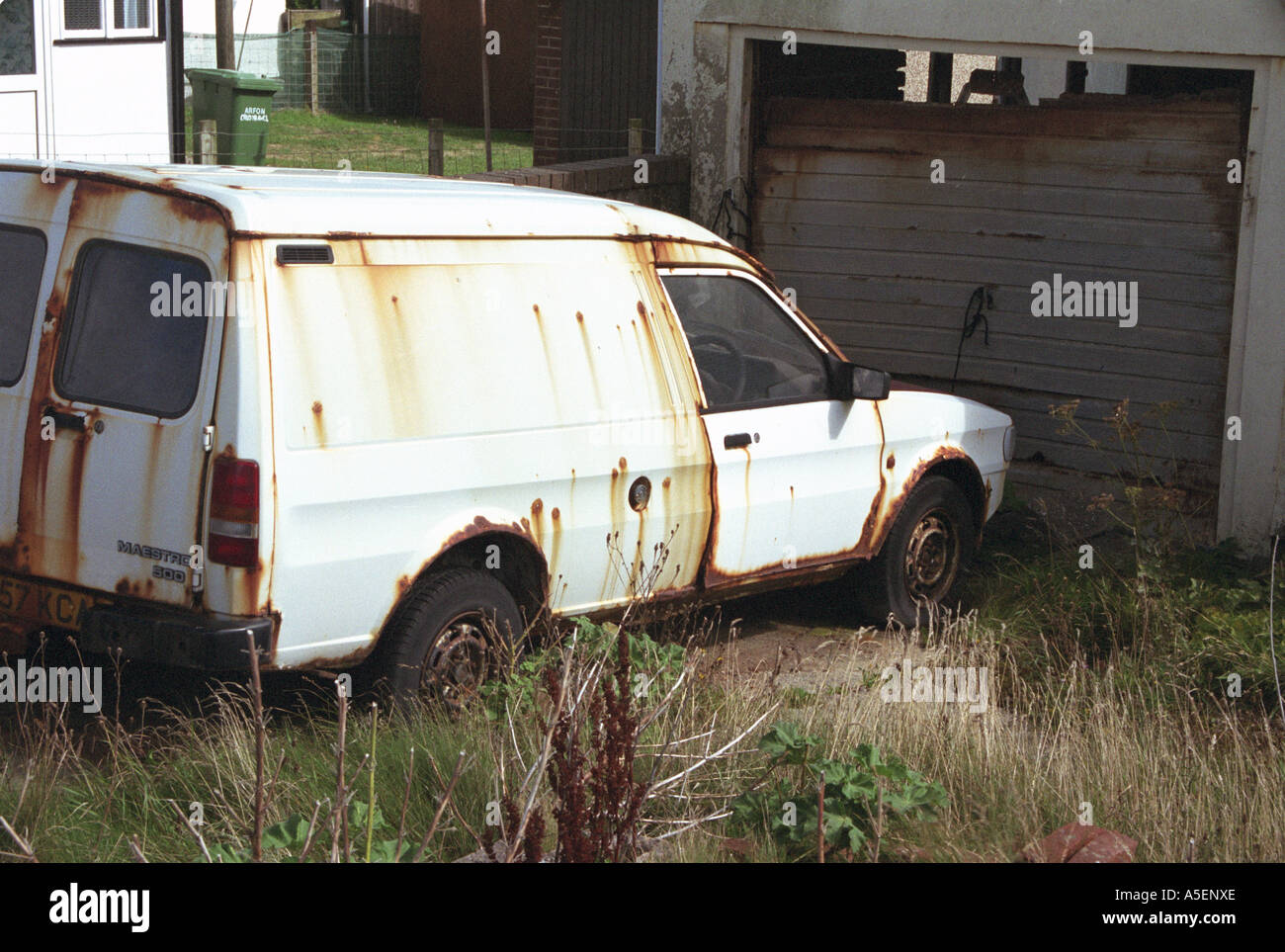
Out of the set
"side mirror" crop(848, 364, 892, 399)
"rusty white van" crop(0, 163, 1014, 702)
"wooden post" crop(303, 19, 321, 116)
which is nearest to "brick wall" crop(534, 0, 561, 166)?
"side mirror" crop(848, 364, 892, 399)

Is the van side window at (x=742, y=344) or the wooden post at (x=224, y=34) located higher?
the wooden post at (x=224, y=34)

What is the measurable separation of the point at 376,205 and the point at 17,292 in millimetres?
1252

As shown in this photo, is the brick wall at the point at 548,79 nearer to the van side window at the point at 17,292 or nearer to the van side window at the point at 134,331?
the van side window at the point at 17,292

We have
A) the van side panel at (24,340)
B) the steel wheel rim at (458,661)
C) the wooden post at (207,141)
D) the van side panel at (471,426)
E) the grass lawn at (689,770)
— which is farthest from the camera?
the wooden post at (207,141)

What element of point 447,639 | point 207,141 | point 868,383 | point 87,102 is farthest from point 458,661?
point 87,102

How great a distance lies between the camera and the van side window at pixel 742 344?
21.5 feet

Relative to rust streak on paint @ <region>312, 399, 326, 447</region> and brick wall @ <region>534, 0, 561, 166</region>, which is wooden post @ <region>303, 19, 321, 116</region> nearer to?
brick wall @ <region>534, 0, 561, 166</region>

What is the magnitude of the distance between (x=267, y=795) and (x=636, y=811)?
135 centimetres

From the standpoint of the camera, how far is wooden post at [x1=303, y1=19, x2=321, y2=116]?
30.8 meters

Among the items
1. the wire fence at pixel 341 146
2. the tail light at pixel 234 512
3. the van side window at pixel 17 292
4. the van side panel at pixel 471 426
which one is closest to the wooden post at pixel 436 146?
the wire fence at pixel 341 146

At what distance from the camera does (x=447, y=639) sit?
561 cm

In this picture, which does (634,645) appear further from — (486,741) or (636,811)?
(636,811)

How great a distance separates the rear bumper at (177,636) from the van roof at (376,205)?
1.22 meters

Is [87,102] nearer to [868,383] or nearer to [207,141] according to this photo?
[207,141]
